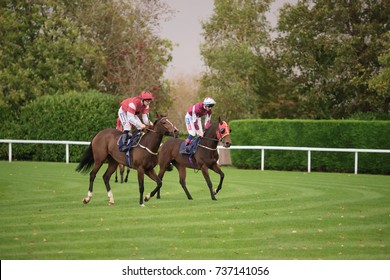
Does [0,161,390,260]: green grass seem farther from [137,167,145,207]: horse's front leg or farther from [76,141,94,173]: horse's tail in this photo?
A: [76,141,94,173]: horse's tail

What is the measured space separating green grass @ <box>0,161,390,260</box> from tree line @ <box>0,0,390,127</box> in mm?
14818

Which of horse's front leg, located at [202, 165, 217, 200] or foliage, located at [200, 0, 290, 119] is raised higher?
foliage, located at [200, 0, 290, 119]

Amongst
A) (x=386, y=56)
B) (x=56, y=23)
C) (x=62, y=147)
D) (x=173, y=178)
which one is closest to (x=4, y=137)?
(x=62, y=147)

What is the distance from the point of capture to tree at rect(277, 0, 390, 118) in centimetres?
3456

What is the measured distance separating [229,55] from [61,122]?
11548 millimetres

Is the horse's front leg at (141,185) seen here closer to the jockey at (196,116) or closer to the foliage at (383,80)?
the jockey at (196,116)

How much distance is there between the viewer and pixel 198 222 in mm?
12312

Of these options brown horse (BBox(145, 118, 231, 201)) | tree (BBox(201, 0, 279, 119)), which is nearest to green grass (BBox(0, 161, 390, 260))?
brown horse (BBox(145, 118, 231, 201))

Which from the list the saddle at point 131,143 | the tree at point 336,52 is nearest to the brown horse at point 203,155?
the saddle at point 131,143

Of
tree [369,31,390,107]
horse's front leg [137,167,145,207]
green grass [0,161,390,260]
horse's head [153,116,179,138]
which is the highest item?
tree [369,31,390,107]

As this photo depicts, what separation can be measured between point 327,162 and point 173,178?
20.0 ft

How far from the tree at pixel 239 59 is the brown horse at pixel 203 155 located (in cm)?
2241

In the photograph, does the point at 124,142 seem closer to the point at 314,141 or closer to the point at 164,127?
the point at 164,127

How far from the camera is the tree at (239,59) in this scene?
1542 inches
